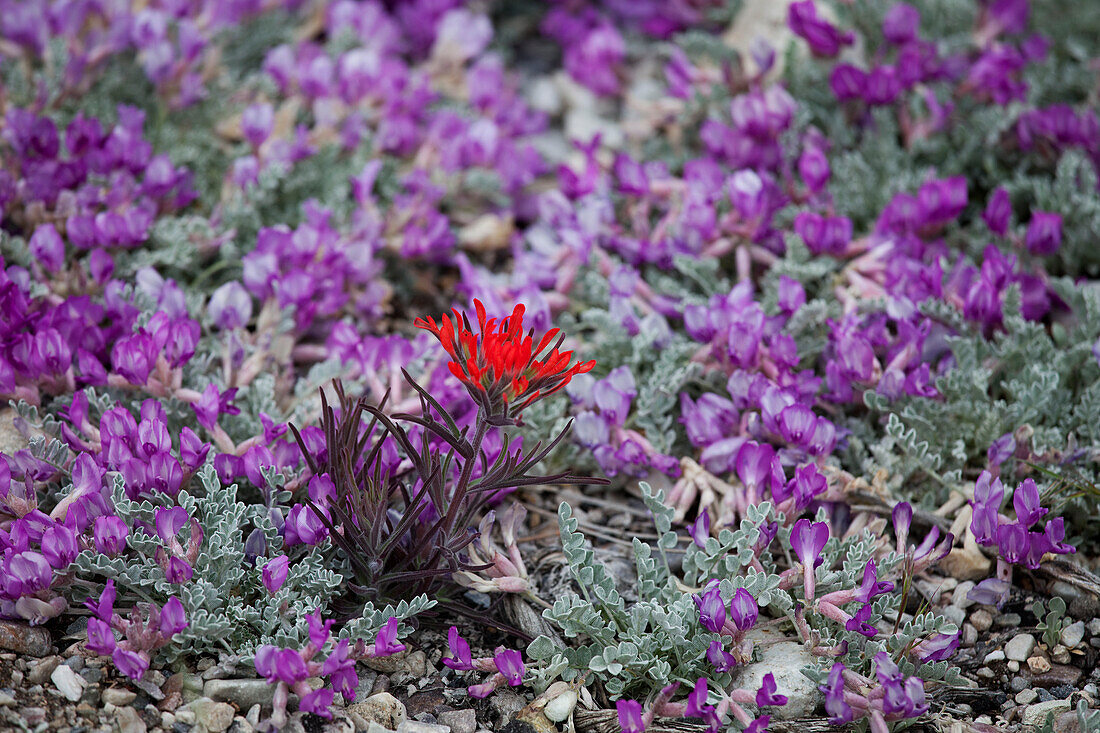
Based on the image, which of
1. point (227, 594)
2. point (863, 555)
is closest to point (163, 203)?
point (227, 594)

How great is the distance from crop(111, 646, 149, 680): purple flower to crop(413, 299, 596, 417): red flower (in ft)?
2.67

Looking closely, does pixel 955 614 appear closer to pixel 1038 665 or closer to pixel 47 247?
pixel 1038 665

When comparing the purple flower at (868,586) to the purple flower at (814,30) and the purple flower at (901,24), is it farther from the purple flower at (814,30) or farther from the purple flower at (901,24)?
the purple flower at (901,24)

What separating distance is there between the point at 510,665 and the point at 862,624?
720mm

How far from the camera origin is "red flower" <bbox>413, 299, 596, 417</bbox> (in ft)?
5.32

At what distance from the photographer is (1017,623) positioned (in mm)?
2225

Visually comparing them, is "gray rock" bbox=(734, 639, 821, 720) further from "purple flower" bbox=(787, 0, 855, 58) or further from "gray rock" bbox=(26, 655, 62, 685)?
"purple flower" bbox=(787, 0, 855, 58)

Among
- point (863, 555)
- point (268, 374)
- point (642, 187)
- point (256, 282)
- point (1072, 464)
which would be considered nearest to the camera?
point (863, 555)

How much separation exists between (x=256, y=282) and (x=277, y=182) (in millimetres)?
517

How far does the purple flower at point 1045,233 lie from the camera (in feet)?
9.12

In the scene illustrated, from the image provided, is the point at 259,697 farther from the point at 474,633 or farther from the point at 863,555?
the point at 863,555

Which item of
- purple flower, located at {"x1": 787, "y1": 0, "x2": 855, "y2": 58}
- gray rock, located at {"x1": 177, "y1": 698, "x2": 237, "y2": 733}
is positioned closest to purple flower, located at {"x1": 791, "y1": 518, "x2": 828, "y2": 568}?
gray rock, located at {"x1": 177, "y1": 698, "x2": 237, "y2": 733}

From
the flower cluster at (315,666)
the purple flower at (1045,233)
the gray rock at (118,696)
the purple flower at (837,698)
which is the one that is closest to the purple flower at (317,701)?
the flower cluster at (315,666)

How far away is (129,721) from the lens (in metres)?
1.81
